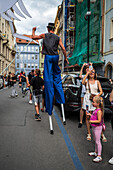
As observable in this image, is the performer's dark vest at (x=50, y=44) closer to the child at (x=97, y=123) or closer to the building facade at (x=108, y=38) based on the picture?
the child at (x=97, y=123)

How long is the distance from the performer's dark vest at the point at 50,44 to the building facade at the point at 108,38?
1462 centimetres

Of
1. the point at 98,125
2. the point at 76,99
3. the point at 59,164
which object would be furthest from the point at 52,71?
the point at 76,99

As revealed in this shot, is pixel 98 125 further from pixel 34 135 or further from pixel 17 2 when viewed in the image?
pixel 17 2

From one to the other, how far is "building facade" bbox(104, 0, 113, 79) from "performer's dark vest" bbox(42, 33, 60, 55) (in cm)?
1462

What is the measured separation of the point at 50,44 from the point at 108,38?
16349 millimetres

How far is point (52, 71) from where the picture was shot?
3.88 meters

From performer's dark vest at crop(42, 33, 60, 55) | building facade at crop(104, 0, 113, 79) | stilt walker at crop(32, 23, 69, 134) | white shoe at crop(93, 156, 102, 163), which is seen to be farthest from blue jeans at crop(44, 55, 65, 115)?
building facade at crop(104, 0, 113, 79)

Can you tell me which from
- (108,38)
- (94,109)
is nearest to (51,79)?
(94,109)

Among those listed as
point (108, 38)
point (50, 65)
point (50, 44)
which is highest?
point (108, 38)

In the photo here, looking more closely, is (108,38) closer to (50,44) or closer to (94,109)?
(94,109)

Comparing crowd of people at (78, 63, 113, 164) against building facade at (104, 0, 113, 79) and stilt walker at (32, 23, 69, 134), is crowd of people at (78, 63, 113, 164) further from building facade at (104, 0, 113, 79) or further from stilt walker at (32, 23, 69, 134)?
building facade at (104, 0, 113, 79)

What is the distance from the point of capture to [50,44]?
388 cm

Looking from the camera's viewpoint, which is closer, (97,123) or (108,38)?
(97,123)

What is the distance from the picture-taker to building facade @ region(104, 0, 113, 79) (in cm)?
1821
